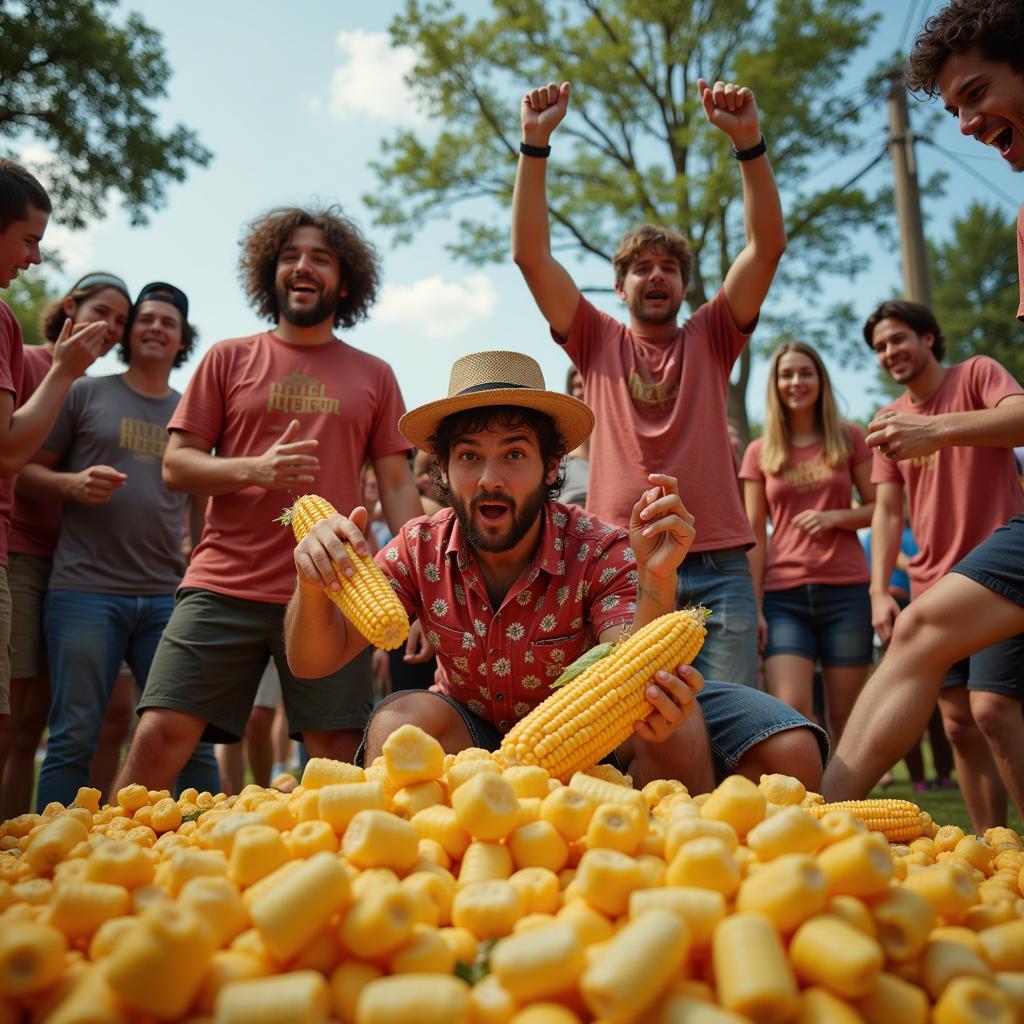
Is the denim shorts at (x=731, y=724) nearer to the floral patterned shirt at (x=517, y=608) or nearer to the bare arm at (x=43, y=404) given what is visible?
the floral patterned shirt at (x=517, y=608)

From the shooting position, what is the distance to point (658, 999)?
126 centimetres

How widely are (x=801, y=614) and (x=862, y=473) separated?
101 centimetres

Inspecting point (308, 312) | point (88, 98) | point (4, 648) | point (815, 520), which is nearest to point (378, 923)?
point (4, 648)

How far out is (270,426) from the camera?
3.94m

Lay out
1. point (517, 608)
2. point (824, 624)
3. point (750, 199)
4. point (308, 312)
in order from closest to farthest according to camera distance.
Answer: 1. point (517, 608)
2. point (750, 199)
3. point (308, 312)
4. point (824, 624)

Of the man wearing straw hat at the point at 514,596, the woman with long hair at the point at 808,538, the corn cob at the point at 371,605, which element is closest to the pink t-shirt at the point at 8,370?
the man wearing straw hat at the point at 514,596

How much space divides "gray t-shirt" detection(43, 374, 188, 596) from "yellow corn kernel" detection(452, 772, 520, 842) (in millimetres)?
3059

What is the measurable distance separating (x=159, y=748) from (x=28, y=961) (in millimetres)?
2334

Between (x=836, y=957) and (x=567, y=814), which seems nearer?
(x=836, y=957)

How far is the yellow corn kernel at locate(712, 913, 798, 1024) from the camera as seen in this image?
1201mm

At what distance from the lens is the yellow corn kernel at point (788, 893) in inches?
53.2

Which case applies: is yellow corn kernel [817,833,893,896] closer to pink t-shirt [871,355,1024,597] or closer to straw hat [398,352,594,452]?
straw hat [398,352,594,452]

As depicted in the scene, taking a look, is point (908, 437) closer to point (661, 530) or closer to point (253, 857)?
point (661, 530)

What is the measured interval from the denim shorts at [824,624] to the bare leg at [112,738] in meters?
3.72
